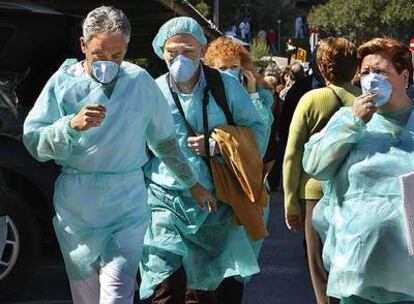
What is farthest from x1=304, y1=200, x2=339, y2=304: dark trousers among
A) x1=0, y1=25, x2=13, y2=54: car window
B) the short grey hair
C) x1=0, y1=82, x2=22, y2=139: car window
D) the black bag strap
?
x1=0, y1=25, x2=13, y2=54: car window

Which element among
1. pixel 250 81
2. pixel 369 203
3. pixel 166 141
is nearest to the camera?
pixel 369 203

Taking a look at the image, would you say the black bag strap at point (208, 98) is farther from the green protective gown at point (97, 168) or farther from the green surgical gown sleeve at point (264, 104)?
the green surgical gown sleeve at point (264, 104)

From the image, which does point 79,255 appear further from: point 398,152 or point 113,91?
point 398,152

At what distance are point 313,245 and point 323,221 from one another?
826 mm

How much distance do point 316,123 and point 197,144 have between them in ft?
2.25

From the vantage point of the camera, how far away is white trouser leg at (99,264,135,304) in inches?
144

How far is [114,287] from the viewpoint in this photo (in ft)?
12.0

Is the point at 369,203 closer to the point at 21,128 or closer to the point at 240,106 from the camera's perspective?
the point at 240,106

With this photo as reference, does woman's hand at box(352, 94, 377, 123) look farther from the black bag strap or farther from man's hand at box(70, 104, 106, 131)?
the black bag strap

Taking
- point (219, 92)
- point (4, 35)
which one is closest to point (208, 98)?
point (219, 92)

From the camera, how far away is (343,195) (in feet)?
11.4

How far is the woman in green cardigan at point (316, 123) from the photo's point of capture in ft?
15.3

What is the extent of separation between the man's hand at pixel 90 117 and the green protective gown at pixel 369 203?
845 mm

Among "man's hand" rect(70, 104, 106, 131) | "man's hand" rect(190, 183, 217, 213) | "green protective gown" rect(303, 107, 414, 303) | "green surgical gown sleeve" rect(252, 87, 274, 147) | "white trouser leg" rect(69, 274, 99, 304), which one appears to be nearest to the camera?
"green protective gown" rect(303, 107, 414, 303)
